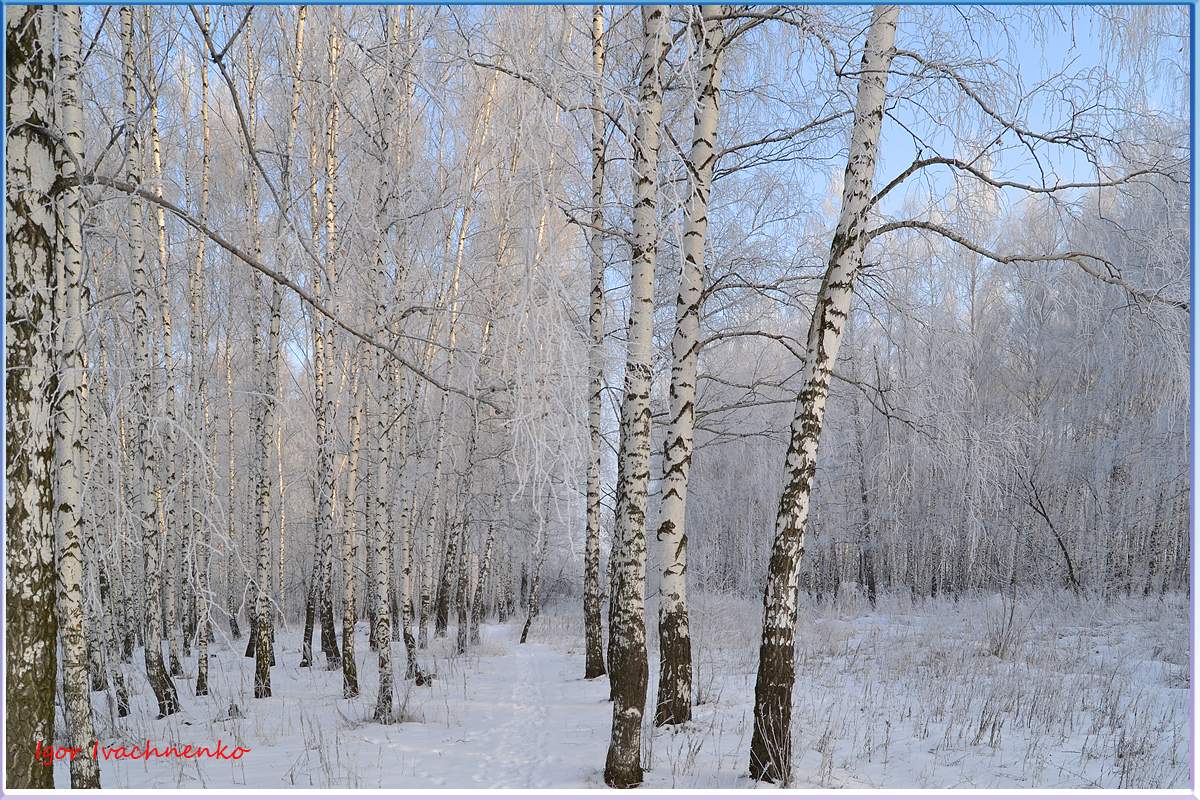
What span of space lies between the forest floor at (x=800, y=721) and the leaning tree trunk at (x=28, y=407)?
2.29m

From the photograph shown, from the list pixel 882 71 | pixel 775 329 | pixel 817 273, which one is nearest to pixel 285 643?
pixel 775 329

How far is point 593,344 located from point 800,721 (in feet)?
12.3

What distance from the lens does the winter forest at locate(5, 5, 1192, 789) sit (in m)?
3.39

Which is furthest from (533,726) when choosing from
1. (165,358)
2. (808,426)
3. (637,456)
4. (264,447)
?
(165,358)

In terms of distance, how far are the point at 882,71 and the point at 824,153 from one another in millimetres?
2915

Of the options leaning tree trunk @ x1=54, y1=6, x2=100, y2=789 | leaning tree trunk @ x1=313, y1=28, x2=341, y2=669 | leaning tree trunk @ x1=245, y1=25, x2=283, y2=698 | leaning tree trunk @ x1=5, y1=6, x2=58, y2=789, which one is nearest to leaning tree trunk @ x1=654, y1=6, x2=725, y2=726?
leaning tree trunk @ x1=54, y1=6, x2=100, y2=789

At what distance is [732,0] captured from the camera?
5.44m

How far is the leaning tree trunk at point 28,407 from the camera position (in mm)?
2920

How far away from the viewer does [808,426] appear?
4691 millimetres

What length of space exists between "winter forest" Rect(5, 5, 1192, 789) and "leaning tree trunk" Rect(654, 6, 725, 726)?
0.10ft

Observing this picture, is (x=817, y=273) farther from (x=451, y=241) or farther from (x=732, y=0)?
(x=451, y=241)

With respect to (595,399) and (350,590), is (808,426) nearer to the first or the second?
(595,399)

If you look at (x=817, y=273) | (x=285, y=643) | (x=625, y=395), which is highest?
(x=817, y=273)

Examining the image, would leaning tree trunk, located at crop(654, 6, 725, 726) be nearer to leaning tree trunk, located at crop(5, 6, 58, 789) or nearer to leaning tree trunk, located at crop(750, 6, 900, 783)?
leaning tree trunk, located at crop(750, 6, 900, 783)
